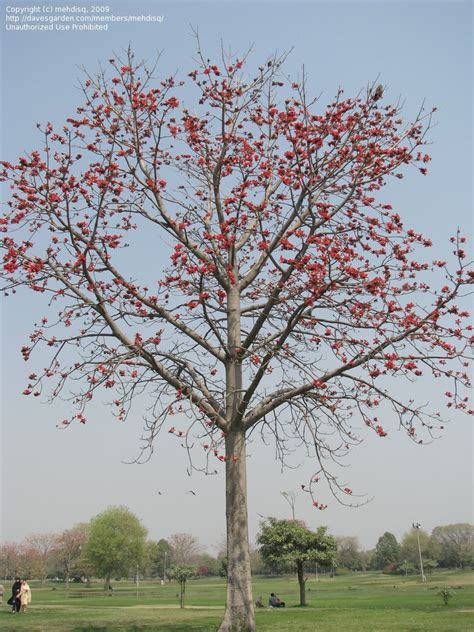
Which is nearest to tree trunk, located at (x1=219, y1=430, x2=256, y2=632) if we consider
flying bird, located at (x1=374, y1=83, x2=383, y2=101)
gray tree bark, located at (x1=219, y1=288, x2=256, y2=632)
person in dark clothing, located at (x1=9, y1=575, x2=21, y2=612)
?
gray tree bark, located at (x1=219, y1=288, x2=256, y2=632)

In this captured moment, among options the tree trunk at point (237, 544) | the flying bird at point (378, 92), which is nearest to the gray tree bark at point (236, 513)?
the tree trunk at point (237, 544)

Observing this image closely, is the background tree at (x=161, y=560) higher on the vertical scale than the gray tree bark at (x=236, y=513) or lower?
lower

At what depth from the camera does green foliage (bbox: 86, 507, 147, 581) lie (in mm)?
60594

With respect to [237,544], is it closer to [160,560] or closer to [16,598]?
[16,598]

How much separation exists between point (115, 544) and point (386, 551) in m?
53.8

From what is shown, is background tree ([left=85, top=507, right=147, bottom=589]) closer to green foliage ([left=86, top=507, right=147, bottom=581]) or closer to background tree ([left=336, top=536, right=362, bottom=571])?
green foliage ([left=86, top=507, right=147, bottom=581])

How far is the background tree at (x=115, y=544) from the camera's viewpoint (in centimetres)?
6059

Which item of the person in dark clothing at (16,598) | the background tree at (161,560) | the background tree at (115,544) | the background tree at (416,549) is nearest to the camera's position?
the person in dark clothing at (16,598)

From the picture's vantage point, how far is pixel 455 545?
89562mm

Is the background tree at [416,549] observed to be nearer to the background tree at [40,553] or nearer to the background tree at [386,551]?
the background tree at [386,551]

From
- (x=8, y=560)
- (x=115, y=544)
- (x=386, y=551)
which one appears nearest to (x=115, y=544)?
(x=115, y=544)

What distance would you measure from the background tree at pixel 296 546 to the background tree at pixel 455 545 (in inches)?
2531

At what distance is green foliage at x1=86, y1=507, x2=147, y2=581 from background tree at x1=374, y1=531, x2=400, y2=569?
157 ft

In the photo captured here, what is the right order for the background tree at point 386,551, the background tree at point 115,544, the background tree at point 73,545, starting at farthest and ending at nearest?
the background tree at point 386,551 < the background tree at point 73,545 < the background tree at point 115,544
